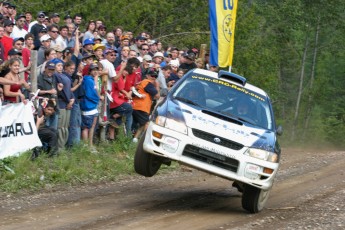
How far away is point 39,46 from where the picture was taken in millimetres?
17656

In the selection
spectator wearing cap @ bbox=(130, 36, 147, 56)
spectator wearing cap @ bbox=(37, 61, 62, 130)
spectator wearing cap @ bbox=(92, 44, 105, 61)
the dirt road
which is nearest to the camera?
the dirt road

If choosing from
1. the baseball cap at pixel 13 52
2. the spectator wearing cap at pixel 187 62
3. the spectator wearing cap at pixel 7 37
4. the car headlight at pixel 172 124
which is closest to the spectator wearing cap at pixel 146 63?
the spectator wearing cap at pixel 187 62

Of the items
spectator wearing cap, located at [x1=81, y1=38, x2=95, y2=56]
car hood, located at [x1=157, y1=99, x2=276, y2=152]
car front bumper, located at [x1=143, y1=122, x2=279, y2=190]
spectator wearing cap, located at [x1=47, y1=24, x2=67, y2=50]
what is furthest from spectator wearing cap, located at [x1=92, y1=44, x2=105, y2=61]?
car front bumper, located at [x1=143, y1=122, x2=279, y2=190]

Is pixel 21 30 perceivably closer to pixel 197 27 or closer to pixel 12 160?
pixel 12 160

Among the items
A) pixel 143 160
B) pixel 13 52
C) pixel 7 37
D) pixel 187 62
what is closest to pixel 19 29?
pixel 7 37

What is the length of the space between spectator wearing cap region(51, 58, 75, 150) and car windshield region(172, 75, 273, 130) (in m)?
3.18

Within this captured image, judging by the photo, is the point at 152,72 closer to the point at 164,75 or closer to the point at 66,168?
the point at 164,75

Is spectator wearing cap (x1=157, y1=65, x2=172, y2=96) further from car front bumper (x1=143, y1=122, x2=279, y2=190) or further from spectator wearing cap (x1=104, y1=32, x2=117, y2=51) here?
car front bumper (x1=143, y1=122, x2=279, y2=190)

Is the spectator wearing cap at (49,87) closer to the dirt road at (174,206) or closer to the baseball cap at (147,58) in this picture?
the dirt road at (174,206)

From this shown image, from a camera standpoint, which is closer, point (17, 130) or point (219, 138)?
point (219, 138)

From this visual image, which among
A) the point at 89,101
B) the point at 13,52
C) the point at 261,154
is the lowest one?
the point at 89,101

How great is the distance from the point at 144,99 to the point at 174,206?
6796mm

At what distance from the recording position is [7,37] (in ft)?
53.7

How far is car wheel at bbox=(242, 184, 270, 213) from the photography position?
489 inches
